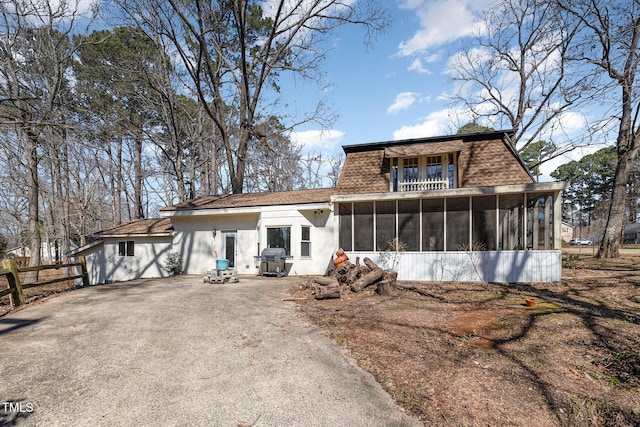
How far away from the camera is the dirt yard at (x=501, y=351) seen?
314 cm

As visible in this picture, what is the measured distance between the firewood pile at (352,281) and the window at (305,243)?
7.56ft

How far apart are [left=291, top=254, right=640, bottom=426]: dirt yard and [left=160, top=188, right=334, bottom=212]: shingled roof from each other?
507 centimetres

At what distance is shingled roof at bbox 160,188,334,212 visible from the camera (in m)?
11.9

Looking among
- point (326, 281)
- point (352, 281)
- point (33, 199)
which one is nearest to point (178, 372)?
point (326, 281)

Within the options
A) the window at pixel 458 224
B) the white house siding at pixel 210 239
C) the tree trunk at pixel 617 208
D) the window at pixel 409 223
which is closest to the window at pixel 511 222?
the window at pixel 458 224

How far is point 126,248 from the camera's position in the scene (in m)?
14.0

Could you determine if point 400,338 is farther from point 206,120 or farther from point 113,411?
point 206,120

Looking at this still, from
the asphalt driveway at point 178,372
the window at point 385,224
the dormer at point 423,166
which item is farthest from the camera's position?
the dormer at point 423,166

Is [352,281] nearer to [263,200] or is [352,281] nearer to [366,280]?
[366,280]

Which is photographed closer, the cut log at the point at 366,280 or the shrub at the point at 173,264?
the cut log at the point at 366,280

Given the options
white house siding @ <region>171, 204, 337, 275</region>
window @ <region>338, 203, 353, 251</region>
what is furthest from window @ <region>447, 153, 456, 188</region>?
white house siding @ <region>171, 204, 337, 275</region>

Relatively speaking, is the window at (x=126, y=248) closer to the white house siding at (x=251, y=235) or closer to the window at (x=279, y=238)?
the white house siding at (x=251, y=235)

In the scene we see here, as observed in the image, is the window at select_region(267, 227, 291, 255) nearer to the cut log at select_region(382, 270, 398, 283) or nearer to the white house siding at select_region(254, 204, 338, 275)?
the white house siding at select_region(254, 204, 338, 275)

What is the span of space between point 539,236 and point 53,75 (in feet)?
73.0
